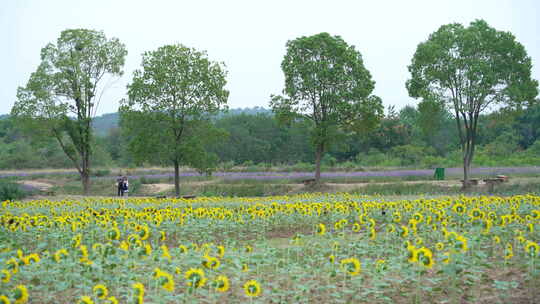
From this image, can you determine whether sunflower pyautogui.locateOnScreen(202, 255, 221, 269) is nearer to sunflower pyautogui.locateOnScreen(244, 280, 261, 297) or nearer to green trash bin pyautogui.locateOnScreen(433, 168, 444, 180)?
sunflower pyautogui.locateOnScreen(244, 280, 261, 297)

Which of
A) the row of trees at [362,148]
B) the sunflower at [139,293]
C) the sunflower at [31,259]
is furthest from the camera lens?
the row of trees at [362,148]

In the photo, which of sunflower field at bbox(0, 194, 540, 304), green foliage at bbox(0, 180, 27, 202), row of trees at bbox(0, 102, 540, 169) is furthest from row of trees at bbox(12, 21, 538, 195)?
sunflower field at bbox(0, 194, 540, 304)

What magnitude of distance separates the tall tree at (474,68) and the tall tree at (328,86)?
3826 millimetres

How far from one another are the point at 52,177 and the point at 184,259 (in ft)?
130

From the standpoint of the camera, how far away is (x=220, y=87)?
87.6 feet

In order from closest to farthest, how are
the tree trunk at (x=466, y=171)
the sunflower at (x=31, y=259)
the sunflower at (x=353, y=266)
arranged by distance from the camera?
1. the sunflower at (x=353, y=266)
2. the sunflower at (x=31, y=259)
3. the tree trunk at (x=466, y=171)

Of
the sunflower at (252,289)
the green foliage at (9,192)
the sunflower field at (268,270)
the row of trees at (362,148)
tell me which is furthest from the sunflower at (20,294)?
the row of trees at (362,148)

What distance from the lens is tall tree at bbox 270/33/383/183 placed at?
2953 centimetres

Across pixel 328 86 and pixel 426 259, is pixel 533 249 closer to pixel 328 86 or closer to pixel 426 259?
pixel 426 259

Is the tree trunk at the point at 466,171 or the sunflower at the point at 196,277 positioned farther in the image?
the tree trunk at the point at 466,171

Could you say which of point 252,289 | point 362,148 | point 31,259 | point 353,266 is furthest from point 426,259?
point 362,148

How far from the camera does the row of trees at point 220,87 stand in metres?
25.8

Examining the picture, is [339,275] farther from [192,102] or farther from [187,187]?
[187,187]

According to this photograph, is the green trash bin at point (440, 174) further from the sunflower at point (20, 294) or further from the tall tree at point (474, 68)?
the sunflower at point (20, 294)
